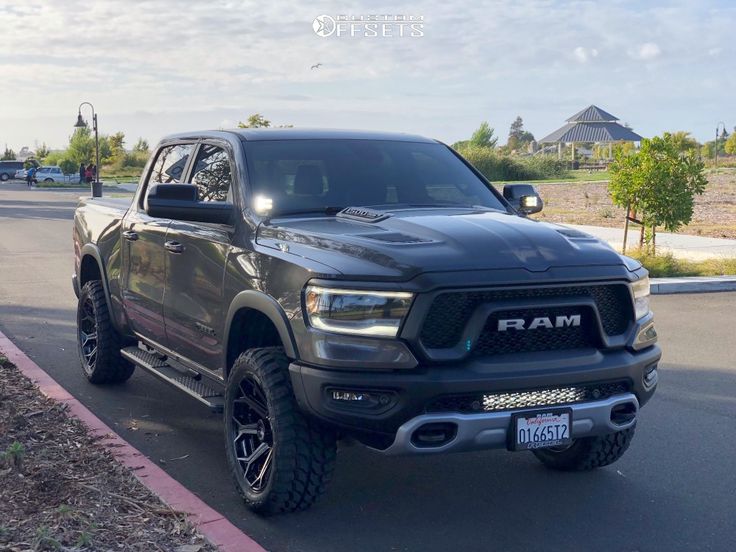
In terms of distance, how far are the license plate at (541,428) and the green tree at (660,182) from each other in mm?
10880

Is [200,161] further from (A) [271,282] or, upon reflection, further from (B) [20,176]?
(B) [20,176]

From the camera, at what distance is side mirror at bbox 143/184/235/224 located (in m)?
5.37

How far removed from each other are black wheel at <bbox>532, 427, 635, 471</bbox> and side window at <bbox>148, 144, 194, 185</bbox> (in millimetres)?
2970

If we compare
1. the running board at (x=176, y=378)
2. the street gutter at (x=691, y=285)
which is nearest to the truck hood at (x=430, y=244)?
the running board at (x=176, y=378)

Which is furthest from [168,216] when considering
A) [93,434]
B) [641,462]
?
[641,462]

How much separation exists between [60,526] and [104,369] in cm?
323

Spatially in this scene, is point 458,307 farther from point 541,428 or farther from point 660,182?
point 660,182

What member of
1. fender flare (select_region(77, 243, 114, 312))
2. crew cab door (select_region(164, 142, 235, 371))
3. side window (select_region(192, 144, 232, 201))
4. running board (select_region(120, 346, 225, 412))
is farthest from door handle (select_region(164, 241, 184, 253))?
fender flare (select_region(77, 243, 114, 312))

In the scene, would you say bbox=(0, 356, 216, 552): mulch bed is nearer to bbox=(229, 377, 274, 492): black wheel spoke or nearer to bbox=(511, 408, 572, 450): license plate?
bbox=(229, 377, 274, 492): black wheel spoke

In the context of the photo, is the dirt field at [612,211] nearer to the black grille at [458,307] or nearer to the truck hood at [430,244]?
the truck hood at [430,244]

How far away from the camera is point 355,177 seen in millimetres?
5879

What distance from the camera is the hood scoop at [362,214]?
5172 mm

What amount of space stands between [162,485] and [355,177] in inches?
81.8

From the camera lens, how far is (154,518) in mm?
4625
